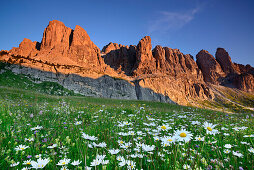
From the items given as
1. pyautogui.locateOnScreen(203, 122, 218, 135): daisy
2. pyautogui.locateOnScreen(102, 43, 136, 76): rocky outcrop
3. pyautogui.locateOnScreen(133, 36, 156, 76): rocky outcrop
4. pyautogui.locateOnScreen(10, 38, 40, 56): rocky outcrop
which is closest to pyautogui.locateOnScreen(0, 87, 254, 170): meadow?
pyautogui.locateOnScreen(203, 122, 218, 135): daisy

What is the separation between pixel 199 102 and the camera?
150750mm

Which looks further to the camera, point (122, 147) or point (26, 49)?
point (26, 49)

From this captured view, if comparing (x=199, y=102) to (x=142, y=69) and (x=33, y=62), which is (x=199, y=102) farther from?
(x=33, y=62)

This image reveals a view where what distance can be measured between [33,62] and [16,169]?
228ft

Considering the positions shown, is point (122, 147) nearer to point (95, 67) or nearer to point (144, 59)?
point (95, 67)

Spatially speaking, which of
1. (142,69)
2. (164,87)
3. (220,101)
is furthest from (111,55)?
(220,101)

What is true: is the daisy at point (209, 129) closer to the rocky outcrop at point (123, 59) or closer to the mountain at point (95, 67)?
the mountain at point (95, 67)

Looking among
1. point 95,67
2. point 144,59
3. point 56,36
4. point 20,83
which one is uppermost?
point 144,59

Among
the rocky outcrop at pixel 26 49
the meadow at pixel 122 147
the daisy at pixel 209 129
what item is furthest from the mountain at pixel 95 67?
the daisy at pixel 209 129

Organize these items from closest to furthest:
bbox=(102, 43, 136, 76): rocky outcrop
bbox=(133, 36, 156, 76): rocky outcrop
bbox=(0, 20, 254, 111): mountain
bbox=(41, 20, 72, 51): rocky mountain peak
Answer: bbox=(0, 20, 254, 111): mountain, bbox=(41, 20, 72, 51): rocky mountain peak, bbox=(133, 36, 156, 76): rocky outcrop, bbox=(102, 43, 136, 76): rocky outcrop

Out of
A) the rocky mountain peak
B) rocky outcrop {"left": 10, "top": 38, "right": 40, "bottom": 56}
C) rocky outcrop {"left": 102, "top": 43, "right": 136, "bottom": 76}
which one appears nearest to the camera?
rocky outcrop {"left": 10, "top": 38, "right": 40, "bottom": 56}

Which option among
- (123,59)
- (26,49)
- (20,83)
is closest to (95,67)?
(26,49)

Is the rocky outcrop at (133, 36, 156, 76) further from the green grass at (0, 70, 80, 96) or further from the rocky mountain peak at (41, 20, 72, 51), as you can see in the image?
the green grass at (0, 70, 80, 96)

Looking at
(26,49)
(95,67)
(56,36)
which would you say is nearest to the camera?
(26,49)
